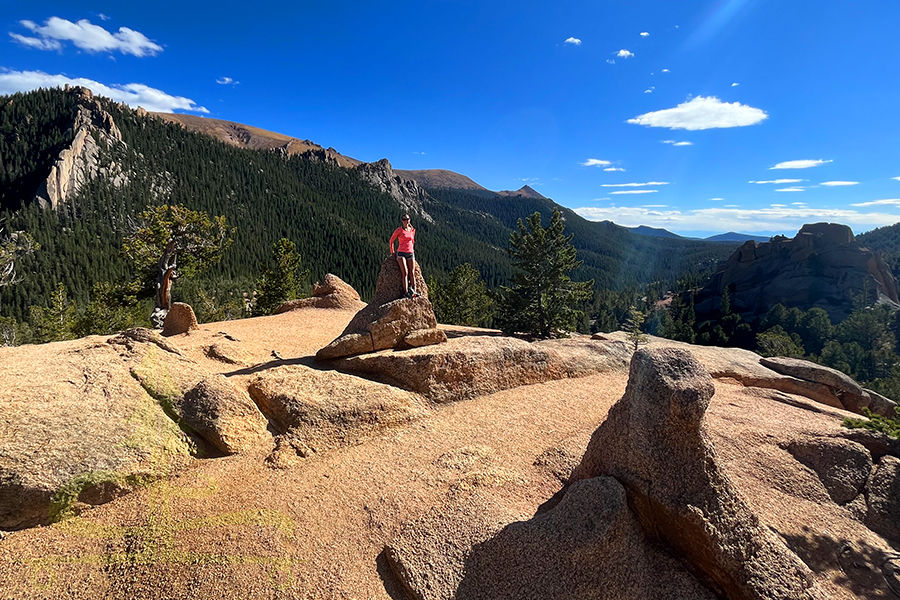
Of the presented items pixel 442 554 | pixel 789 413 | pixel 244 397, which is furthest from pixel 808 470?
pixel 244 397

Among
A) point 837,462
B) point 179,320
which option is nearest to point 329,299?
point 179,320

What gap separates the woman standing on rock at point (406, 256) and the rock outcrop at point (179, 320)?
421 inches

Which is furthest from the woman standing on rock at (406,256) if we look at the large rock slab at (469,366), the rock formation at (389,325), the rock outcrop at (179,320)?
the rock outcrop at (179,320)

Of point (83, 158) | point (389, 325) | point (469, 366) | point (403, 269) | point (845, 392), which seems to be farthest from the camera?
point (83, 158)

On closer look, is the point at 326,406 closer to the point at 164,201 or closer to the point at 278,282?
the point at 278,282

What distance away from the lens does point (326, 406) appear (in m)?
10.2

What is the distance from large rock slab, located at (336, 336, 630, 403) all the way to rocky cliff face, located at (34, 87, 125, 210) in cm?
16250

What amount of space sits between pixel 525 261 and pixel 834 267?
10494cm

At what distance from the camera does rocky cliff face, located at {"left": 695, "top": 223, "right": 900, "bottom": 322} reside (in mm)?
88562

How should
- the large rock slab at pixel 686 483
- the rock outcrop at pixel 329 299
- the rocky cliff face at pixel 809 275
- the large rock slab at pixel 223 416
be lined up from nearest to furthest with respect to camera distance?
1. the large rock slab at pixel 686 483
2. the large rock slab at pixel 223 416
3. the rock outcrop at pixel 329 299
4. the rocky cliff face at pixel 809 275

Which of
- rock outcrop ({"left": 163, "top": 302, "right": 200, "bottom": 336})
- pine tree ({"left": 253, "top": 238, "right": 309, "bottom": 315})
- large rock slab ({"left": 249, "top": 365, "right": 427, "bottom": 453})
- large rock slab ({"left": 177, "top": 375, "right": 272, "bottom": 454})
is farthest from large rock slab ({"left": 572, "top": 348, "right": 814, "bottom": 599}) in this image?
pine tree ({"left": 253, "top": 238, "right": 309, "bottom": 315})

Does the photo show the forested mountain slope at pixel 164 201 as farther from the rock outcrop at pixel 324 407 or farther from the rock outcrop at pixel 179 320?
the rock outcrop at pixel 324 407

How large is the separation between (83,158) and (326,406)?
592 feet

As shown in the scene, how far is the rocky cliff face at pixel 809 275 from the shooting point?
88.6 m
